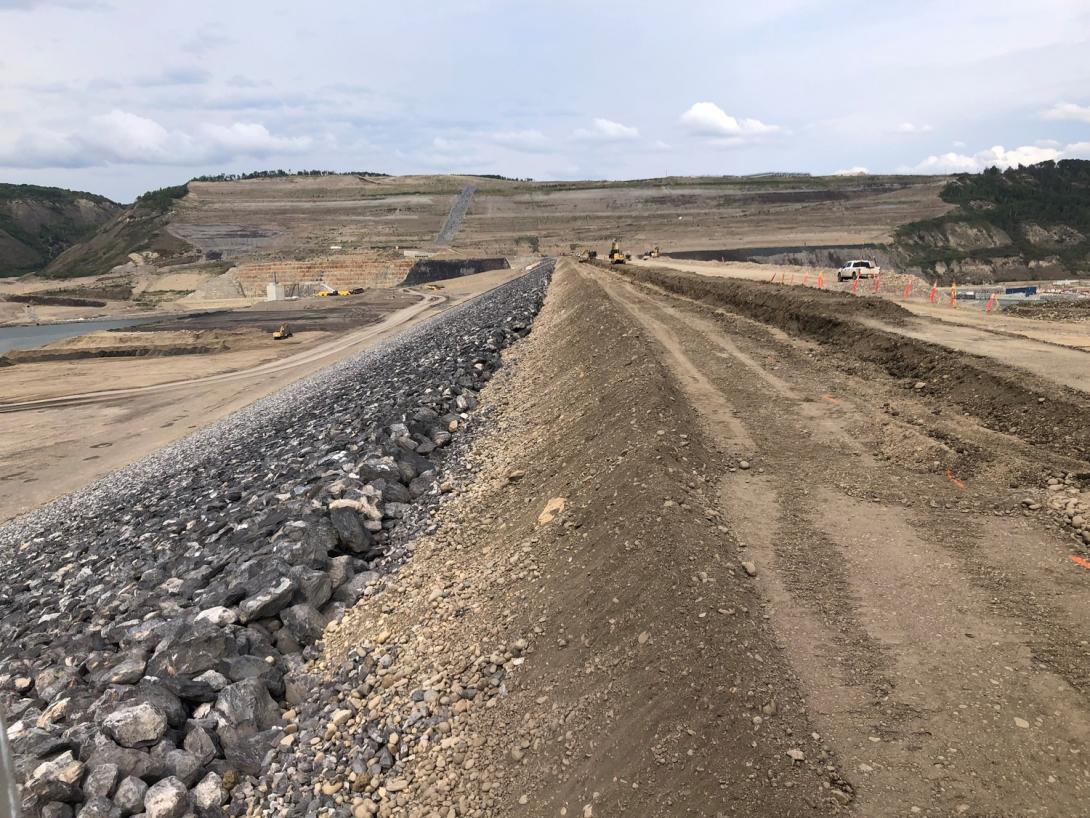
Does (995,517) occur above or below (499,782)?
above

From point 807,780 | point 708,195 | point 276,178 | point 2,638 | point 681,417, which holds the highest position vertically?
point 276,178

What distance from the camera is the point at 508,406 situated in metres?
12.5

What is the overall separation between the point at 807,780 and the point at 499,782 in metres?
1.65

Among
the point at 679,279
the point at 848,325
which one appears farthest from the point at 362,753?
the point at 679,279

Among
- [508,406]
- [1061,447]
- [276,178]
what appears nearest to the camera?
[1061,447]

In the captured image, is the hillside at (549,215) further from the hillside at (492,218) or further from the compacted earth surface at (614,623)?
the compacted earth surface at (614,623)

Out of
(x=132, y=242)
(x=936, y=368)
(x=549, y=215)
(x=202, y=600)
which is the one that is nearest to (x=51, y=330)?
(x=132, y=242)

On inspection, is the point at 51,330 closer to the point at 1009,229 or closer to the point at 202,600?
the point at 202,600

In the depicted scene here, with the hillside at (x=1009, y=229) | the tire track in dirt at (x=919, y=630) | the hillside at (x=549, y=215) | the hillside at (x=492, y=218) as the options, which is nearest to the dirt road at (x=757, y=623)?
the tire track in dirt at (x=919, y=630)

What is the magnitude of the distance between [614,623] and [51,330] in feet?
286

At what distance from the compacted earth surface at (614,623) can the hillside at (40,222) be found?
6316 inches

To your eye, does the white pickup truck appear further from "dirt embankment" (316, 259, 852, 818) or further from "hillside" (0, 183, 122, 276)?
"hillside" (0, 183, 122, 276)

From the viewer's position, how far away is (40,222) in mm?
151125

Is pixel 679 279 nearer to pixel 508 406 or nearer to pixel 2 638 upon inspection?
pixel 508 406
